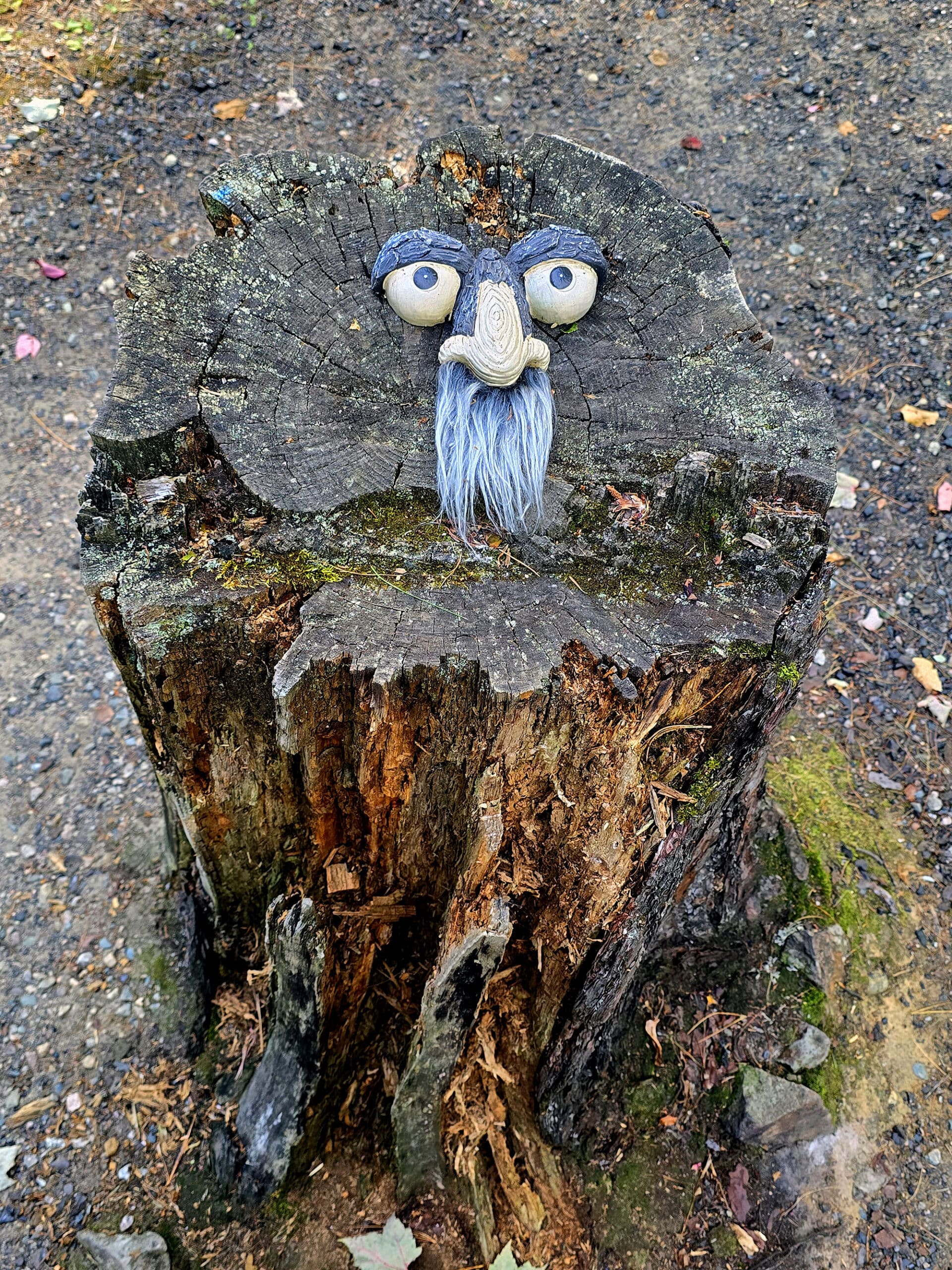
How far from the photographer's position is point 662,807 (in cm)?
209

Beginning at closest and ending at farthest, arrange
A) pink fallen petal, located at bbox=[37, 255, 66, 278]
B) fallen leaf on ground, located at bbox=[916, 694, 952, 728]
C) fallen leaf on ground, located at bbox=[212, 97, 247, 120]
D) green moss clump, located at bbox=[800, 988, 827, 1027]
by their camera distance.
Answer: green moss clump, located at bbox=[800, 988, 827, 1027], fallen leaf on ground, located at bbox=[916, 694, 952, 728], pink fallen petal, located at bbox=[37, 255, 66, 278], fallen leaf on ground, located at bbox=[212, 97, 247, 120]

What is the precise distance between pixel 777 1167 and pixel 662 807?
57.1 inches

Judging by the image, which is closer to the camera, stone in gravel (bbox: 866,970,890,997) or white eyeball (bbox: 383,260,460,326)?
white eyeball (bbox: 383,260,460,326)

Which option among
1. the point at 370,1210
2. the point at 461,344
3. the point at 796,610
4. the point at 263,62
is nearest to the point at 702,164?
the point at 263,62

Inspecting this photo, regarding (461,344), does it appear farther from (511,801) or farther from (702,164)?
(702,164)

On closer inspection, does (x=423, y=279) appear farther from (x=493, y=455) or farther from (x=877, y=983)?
(x=877, y=983)

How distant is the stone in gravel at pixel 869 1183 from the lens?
2.79m

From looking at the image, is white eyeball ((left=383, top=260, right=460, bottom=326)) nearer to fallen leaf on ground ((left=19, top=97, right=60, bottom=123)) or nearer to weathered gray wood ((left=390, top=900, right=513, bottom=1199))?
weathered gray wood ((left=390, top=900, right=513, bottom=1199))

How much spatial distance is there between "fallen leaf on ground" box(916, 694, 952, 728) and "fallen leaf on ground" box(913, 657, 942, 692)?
0.12 feet

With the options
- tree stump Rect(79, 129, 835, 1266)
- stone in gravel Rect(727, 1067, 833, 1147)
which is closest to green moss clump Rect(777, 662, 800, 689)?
Answer: tree stump Rect(79, 129, 835, 1266)

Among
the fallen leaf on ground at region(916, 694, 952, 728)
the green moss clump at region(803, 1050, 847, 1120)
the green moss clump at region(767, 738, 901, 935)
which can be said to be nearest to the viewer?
the green moss clump at region(803, 1050, 847, 1120)

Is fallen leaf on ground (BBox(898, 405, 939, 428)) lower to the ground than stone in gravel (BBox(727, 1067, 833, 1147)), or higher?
higher

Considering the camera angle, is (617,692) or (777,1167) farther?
(777,1167)

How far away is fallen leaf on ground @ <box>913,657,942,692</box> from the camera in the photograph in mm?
3891
